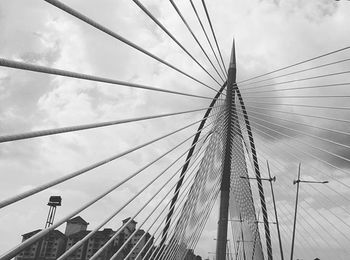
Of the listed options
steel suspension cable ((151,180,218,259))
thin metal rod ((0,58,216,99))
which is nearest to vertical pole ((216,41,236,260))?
steel suspension cable ((151,180,218,259))

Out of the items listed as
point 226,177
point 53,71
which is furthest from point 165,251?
point 53,71

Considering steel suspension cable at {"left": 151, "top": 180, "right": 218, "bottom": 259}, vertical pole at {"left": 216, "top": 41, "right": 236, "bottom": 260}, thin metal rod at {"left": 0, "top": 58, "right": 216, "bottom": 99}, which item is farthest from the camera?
vertical pole at {"left": 216, "top": 41, "right": 236, "bottom": 260}

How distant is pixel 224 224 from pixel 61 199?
130 feet

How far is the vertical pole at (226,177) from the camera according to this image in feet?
44.6

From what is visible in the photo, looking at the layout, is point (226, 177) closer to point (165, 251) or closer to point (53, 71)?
point (165, 251)

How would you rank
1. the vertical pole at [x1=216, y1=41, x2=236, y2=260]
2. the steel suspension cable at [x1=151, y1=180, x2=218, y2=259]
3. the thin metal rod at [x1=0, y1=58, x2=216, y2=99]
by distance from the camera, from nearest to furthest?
the thin metal rod at [x1=0, y1=58, x2=216, y2=99] < the steel suspension cable at [x1=151, y1=180, x2=218, y2=259] < the vertical pole at [x1=216, y1=41, x2=236, y2=260]

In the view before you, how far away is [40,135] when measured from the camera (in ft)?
12.3

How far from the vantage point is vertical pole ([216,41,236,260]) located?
1360 centimetres

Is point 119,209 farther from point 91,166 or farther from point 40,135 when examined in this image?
point 40,135

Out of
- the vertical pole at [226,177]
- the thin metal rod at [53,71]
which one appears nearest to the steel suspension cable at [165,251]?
the vertical pole at [226,177]

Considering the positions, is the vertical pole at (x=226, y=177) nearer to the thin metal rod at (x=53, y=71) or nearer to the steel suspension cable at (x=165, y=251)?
the steel suspension cable at (x=165, y=251)

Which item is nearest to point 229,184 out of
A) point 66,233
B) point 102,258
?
point 102,258

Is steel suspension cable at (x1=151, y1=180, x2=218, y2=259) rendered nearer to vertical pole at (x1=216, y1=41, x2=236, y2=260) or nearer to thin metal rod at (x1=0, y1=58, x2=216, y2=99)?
vertical pole at (x1=216, y1=41, x2=236, y2=260)

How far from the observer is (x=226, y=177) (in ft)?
46.8
